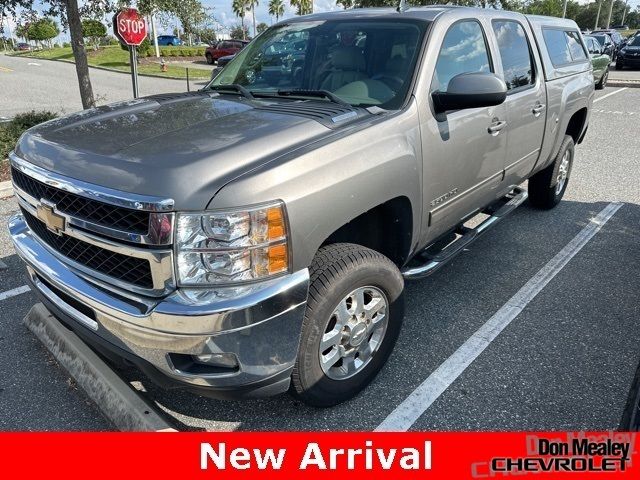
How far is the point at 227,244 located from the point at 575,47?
4979 millimetres

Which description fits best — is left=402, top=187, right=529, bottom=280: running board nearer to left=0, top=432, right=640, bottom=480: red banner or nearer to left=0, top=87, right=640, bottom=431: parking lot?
left=0, top=87, right=640, bottom=431: parking lot

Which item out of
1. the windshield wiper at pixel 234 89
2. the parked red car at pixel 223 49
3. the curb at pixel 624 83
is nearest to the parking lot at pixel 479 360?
the windshield wiper at pixel 234 89

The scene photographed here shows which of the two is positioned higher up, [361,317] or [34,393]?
[361,317]

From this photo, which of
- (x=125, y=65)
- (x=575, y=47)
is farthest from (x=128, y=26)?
(x=125, y=65)

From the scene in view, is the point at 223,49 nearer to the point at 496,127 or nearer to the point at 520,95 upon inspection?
the point at 520,95

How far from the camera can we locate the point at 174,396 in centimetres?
280

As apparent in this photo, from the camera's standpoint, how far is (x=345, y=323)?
2516 millimetres

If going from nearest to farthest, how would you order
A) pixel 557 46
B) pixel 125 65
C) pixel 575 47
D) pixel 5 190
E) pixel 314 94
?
pixel 314 94 → pixel 557 46 → pixel 575 47 → pixel 5 190 → pixel 125 65

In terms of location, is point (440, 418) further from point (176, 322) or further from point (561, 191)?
point (561, 191)

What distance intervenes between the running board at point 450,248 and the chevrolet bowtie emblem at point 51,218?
1838 millimetres

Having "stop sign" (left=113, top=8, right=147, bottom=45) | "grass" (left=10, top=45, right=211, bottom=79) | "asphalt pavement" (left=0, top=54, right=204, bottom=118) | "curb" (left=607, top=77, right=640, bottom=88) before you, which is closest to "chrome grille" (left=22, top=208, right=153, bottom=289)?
"stop sign" (left=113, top=8, right=147, bottom=45)

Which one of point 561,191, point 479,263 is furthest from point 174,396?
point 561,191

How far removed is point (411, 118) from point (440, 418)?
1600 millimetres

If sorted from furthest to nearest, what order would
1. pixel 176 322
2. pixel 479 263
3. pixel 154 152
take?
1. pixel 479 263
2. pixel 154 152
3. pixel 176 322
